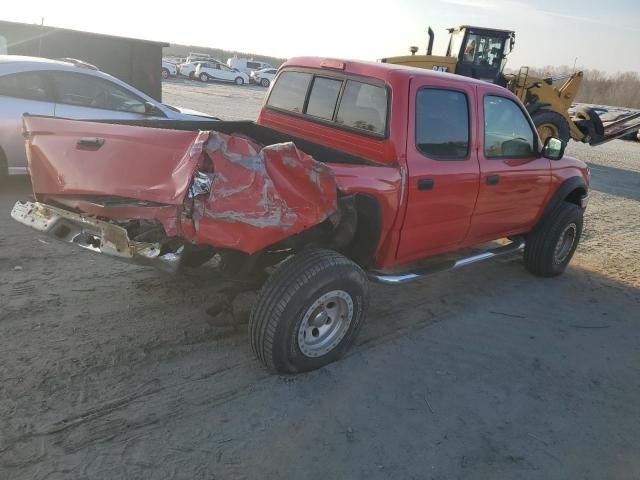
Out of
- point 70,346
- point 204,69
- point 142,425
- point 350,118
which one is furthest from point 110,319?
point 204,69

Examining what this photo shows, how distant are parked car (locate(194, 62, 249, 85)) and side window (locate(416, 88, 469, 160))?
125ft

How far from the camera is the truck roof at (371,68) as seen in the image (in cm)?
381

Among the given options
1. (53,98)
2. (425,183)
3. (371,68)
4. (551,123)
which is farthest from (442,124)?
(551,123)

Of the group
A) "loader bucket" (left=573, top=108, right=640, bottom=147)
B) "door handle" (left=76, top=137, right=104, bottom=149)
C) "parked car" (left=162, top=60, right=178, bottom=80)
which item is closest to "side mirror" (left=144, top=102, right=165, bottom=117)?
"door handle" (left=76, top=137, right=104, bottom=149)

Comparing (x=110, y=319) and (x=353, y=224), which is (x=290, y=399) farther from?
(x=110, y=319)

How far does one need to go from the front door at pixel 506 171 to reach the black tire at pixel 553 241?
284 millimetres

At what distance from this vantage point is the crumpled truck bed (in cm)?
270

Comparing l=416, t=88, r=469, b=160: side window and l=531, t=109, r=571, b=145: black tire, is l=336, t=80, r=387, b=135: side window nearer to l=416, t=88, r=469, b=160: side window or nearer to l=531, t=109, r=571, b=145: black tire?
l=416, t=88, r=469, b=160: side window

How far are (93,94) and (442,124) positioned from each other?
4738 millimetres

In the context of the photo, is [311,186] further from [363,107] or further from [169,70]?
[169,70]

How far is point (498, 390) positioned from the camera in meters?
3.46

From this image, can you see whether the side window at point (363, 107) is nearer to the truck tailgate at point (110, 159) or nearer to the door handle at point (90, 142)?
the truck tailgate at point (110, 159)

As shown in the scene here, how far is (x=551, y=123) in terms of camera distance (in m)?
13.3

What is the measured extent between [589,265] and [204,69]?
37.7 metres
